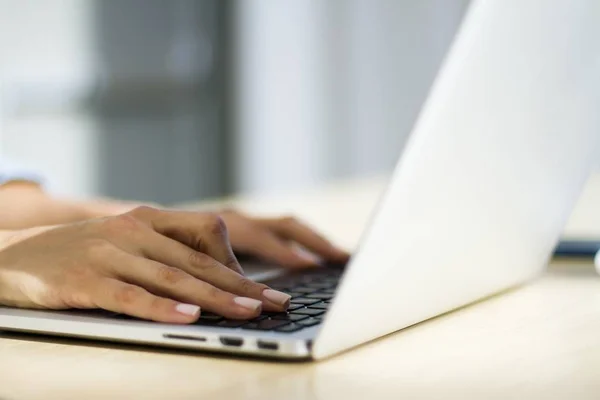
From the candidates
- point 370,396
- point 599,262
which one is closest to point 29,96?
point 599,262

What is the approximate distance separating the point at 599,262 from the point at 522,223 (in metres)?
0.15

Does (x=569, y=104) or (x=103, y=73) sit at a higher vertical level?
(x=103, y=73)

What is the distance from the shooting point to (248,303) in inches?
22.6

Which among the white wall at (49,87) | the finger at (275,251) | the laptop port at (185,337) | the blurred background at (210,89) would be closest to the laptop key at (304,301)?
the laptop port at (185,337)

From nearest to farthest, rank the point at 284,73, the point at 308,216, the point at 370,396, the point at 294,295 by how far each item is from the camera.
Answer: the point at 370,396 → the point at 294,295 → the point at 308,216 → the point at 284,73

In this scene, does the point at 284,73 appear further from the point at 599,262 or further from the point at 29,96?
the point at 599,262

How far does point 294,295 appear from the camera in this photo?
2.25 ft

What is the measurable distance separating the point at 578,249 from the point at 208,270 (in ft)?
1.69

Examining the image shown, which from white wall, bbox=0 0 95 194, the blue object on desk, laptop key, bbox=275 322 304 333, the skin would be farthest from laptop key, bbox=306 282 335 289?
white wall, bbox=0 0 95 194

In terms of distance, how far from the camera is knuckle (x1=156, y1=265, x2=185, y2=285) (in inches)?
24.0

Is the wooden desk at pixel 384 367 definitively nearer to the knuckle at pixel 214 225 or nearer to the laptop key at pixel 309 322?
the laptop key at pixel 309 322

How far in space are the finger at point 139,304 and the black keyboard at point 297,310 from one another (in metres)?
0.01

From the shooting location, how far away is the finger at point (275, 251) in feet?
3.16

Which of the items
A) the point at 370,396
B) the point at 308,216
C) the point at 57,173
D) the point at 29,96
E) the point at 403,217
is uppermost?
the point at 29,96
